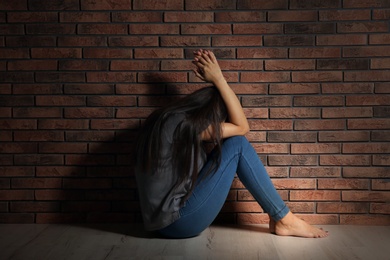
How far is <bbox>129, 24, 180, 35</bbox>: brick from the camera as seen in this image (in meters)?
3.37

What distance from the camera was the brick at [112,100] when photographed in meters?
3.44

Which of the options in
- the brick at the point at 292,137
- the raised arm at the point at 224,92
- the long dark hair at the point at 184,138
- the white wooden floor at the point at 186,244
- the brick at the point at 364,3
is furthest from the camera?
the brick at the point at 292,137

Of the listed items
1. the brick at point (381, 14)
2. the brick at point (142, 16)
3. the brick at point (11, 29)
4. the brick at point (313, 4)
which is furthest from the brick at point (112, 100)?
the brick at point (381, 14)

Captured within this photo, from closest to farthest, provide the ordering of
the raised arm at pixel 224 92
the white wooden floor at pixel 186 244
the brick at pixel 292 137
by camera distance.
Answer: the white wooden floor at pixel 186 244 < the raised arm at pixel 224 92 < the brick at pixel 292 137

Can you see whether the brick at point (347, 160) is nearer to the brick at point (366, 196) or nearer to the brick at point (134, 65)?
the brick at point (366, 196)

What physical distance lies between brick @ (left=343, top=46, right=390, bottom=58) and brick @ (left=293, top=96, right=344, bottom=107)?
306 millimetres

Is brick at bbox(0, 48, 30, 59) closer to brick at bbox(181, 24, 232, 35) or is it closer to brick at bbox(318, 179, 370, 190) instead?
brick at bbox(181, 24, 232, 35)

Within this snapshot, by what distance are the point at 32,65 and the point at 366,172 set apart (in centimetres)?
242

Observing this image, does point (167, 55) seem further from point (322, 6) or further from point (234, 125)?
point (322, 6)

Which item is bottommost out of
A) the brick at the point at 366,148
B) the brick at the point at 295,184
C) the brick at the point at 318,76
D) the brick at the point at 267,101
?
the brick at the point at 295,184

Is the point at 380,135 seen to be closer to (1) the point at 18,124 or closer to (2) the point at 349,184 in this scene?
(2) the point at 349,184

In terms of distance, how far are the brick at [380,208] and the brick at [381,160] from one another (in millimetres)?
283

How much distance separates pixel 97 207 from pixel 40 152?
553 mm

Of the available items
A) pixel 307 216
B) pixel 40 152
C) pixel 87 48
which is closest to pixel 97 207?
pixel 40 152
